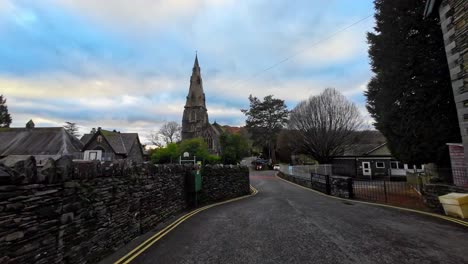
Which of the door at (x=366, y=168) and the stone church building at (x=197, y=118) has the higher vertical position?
the stone church building at (x=197, y=118)

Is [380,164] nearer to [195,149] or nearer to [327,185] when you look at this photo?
[327,185]

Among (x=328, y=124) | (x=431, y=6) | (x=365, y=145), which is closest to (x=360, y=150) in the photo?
(x=365, y=145)

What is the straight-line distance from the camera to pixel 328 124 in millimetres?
32969

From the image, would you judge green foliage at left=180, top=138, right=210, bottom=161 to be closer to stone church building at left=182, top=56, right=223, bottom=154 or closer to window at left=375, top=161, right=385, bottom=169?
stone church building at left=182, top=56, right=223, bottom=154

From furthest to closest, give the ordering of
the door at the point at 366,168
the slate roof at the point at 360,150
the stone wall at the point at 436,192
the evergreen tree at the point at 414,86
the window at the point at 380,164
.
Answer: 1. the slate roof at the point at 360,150
2. the door at the point at 366,168
3. the window at the point at 380,164
4. the evergreen tree at the point at 414,86
5. the stone wall at the point at 436,192

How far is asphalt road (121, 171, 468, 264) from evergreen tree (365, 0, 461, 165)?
525 cm

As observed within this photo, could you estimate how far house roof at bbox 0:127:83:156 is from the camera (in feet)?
93.8

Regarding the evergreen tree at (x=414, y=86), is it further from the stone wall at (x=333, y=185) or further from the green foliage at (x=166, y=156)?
the green foliage at (x=166, y=156)

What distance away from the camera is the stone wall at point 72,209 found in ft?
11.7

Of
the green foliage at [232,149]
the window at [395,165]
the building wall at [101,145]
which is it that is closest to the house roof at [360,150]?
the window at [395,165]

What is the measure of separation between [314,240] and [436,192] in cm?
744

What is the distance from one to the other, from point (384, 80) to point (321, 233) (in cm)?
1204

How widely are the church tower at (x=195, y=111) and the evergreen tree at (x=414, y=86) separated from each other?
192 ft

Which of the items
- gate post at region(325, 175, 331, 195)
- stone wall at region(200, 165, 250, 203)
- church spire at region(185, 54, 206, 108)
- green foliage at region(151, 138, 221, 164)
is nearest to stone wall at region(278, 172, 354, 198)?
gate post at region(325, 175, 331, 195)
